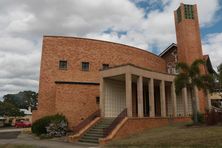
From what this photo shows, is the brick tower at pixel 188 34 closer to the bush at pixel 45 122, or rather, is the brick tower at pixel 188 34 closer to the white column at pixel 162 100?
the white column at pixel 162 100

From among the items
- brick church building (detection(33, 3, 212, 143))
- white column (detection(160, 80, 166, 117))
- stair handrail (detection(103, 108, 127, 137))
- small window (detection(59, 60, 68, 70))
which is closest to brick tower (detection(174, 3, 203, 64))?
brick church building (detection(33, 3, 212, 143))

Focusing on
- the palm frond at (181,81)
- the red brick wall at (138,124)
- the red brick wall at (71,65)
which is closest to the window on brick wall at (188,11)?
the red brick wall at (71,65)

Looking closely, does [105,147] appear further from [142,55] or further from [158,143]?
[142,55]

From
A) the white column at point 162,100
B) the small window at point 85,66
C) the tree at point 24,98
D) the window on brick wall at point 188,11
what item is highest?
the window on brick wall at point 188,11

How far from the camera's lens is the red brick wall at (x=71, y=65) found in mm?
25172

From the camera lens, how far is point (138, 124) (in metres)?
18.9

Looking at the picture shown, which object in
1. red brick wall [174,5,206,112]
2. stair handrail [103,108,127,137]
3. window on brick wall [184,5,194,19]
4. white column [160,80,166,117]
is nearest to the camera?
stair handrail [103,108,127,137]

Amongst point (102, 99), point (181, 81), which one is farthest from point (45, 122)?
point (181, 81)

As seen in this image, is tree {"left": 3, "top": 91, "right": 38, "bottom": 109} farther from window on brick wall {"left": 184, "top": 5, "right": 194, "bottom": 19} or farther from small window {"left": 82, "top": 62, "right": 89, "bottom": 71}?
Result: window on brick wall {"left": 184, "top": 5, "right": 194, "bottom": 19}

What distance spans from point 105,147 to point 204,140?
530 centimetres

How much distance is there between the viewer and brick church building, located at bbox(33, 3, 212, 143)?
2150cm

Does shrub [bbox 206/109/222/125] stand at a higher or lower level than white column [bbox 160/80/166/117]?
lower

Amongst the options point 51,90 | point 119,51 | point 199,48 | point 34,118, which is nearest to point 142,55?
point 119,51

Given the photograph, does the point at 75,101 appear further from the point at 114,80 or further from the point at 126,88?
the point at 126,88
